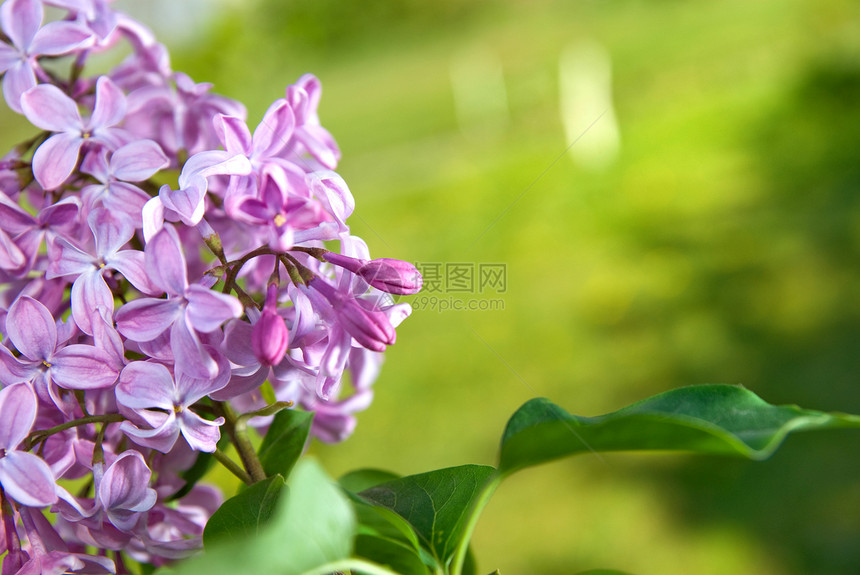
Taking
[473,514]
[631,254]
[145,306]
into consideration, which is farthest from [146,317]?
[631,254]

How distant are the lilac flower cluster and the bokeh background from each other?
5 cm

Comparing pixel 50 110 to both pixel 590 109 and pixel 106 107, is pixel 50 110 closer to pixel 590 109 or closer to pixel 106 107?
pixel 106 107

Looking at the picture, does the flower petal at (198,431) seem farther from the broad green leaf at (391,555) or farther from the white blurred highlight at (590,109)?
the white blurred highlight at (590,109)

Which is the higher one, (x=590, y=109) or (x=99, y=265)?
(x=590, y=109)

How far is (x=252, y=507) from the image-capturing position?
0.22 meters

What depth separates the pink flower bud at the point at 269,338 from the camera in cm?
22

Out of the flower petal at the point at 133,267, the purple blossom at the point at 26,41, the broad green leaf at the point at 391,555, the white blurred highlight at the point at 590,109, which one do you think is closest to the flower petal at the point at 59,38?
the purple blossom at the point at 26,41

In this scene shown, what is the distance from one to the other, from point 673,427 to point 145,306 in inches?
5.5

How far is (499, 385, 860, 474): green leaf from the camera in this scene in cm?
18

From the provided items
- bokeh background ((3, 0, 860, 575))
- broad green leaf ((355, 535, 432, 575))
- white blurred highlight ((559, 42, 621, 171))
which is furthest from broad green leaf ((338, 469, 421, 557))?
white blurred highlight ((559, 42, 621, 171))

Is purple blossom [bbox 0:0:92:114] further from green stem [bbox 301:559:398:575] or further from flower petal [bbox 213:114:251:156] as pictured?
green stem [bbox 301:559:398:575]

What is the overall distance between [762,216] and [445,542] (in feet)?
7.05

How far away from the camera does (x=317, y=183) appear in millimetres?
248

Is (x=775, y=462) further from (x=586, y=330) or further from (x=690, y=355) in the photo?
(x=586, y=330)
